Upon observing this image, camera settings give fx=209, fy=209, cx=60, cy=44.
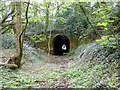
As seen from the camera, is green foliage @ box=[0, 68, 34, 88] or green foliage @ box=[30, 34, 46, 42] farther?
green foliage @ box=[30, 34, 46, 42]

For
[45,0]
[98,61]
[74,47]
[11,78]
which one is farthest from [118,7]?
[74,47]

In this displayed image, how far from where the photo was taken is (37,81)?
6.88 meters

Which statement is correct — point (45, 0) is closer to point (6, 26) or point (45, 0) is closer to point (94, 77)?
point (6, 26)

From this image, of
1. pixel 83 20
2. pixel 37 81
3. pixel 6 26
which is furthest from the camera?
pixel 83 20

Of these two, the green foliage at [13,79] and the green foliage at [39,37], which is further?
the green foliage at [39,37]

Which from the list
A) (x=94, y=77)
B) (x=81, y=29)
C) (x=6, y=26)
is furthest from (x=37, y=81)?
(x=81, y=29)

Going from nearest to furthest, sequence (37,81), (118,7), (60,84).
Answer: (60,84) < (37,81) < (118,7)

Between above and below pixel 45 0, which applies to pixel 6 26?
below

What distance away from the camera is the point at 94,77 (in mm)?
6508

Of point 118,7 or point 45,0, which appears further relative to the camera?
point 45,0

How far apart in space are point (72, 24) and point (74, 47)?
6.21ft

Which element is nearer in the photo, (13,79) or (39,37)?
(13,79)


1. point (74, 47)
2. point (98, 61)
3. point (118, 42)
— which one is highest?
point (118, 42)

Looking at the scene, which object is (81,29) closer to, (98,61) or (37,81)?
(98,61)
